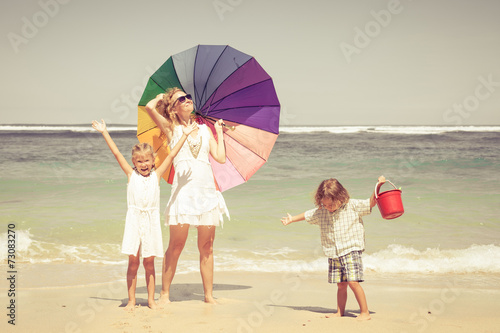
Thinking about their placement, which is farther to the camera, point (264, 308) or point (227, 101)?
point (227, 101)

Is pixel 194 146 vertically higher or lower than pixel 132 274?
higher

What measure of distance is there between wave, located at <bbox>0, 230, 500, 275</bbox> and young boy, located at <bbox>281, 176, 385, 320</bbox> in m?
2.19

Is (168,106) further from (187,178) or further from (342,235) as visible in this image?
(342,235)

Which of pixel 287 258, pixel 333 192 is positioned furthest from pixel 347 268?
pixel 287 258

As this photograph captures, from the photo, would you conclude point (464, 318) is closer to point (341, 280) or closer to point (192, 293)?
point (341, 280)

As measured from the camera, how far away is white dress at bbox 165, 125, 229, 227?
166 inches

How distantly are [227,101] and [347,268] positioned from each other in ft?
6.03

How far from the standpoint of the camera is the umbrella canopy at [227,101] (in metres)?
4.45

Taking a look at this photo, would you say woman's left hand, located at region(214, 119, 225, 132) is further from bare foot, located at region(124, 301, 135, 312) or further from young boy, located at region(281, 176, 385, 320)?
bare foot, located at region(124, 301, 135, 312)

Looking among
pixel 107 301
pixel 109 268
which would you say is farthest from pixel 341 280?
pixel 109 268

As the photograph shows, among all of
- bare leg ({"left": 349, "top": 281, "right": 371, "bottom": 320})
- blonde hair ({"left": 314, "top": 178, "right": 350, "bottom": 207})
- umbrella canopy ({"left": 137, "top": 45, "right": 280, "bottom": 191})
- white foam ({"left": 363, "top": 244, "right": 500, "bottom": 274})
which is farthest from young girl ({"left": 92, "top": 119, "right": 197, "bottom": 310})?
white foam ({"left": 363, "top": 244, "right": 500, "bottom": 274})

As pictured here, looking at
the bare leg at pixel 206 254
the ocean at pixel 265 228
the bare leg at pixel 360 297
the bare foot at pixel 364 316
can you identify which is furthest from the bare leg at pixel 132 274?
the bare foot at pixel 364 316

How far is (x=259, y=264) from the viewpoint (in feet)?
21.3

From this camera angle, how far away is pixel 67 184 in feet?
41.4
